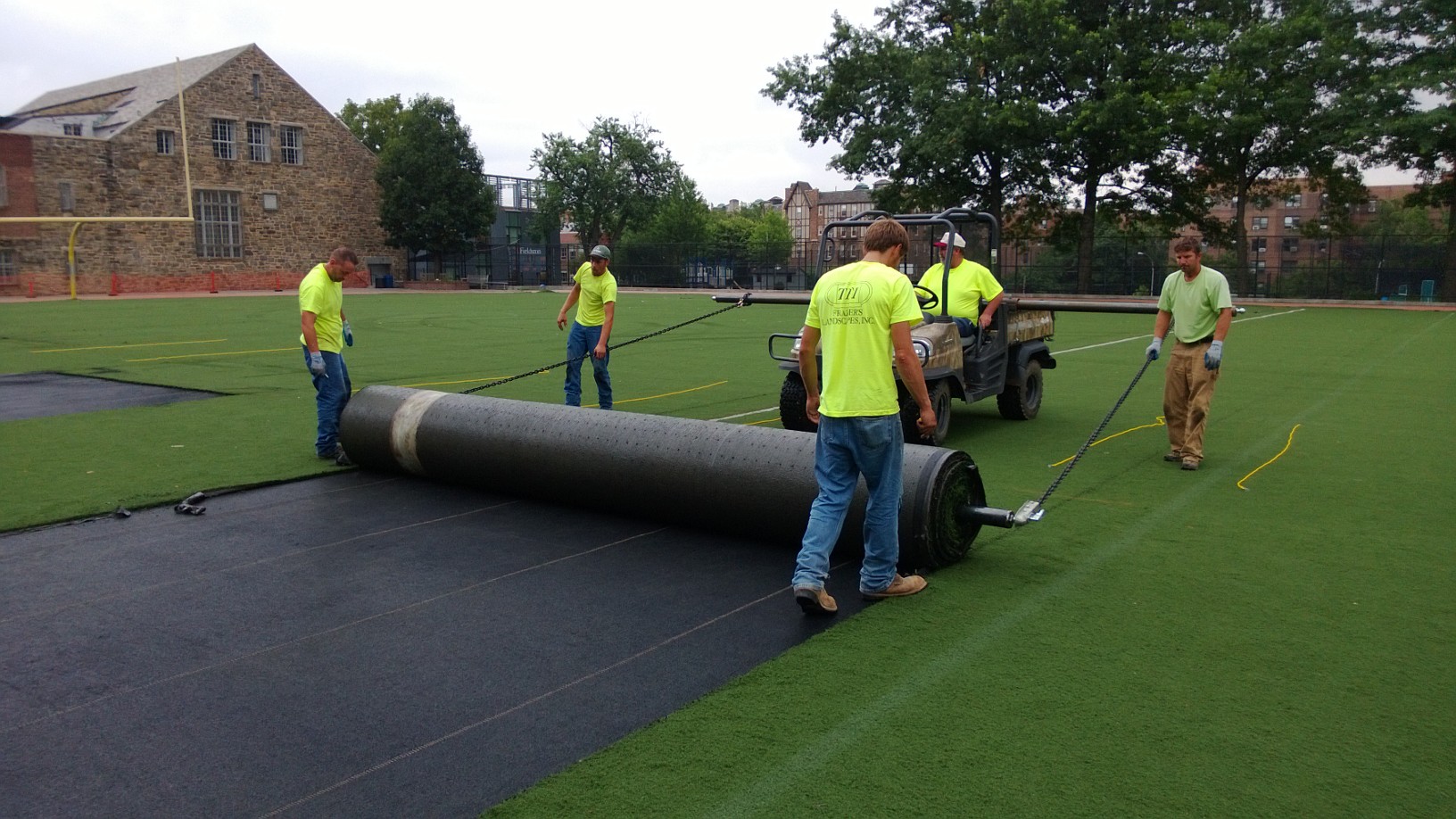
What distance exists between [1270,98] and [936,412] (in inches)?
1380

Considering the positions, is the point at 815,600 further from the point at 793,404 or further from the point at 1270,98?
the point at 1270,98

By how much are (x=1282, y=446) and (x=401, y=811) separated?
8.43 metres

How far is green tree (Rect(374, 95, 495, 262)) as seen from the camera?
5147cm

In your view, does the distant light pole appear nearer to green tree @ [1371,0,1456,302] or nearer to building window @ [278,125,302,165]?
green tree @ [1371,0,1456,302]

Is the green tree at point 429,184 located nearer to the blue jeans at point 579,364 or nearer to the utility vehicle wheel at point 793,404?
the blue jeans at point 579,364

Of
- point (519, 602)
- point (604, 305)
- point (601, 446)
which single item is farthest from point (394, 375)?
point (519, 602)

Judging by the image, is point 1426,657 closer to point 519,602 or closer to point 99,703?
point 519,602

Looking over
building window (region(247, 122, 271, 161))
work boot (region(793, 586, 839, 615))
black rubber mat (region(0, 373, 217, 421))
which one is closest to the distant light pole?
building window (region(247, 122, 271, 161))

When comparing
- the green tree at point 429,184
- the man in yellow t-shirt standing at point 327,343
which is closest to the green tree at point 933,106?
the green tree at point 429,184

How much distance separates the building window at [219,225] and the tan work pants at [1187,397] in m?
46.3

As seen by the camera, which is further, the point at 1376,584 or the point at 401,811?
the point at 1376,584

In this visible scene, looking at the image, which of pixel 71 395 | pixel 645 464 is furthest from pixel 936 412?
pixel 71 395

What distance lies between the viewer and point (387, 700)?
390 cm

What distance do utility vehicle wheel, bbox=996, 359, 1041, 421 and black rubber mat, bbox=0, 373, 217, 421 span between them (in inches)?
343
